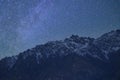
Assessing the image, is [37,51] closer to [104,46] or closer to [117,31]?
[104,46]

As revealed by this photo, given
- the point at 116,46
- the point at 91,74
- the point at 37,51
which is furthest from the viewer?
the point at 37,51

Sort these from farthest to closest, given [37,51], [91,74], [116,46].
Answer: [37,51], [116,46], [91,74]

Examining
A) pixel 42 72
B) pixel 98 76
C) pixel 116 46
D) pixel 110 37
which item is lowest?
pixel 98 76

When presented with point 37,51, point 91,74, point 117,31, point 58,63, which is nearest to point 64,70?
point 58,63

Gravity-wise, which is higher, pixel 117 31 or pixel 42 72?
pixel 117 31

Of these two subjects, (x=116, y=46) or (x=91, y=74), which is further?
(x=116, y=46)

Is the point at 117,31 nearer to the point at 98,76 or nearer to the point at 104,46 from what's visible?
the point at 104,46
